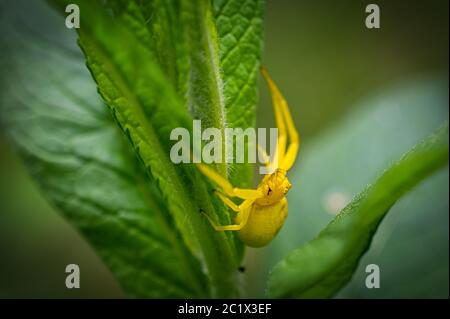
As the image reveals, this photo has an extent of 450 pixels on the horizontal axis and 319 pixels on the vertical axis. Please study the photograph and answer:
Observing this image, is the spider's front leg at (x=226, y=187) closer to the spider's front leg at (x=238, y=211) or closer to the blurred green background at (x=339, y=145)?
the spider's front leg at (x=238, y=211)

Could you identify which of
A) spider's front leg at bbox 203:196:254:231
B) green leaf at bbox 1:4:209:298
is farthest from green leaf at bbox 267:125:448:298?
green leaf at bbox 1:4:209:298

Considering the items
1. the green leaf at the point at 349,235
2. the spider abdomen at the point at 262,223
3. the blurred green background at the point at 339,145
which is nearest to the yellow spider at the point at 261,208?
the spider abdomen at the point at 262,223

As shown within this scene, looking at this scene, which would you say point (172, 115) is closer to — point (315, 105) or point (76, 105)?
point (76, 105)

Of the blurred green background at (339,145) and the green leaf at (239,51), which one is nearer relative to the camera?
the green leaf at (239,51)

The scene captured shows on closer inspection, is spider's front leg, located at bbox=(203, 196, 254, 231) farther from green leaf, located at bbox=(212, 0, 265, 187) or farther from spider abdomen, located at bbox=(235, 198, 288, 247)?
green leaf, located at bbox=(212, 0, 265, 187)

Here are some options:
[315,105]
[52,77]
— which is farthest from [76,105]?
[315,105]

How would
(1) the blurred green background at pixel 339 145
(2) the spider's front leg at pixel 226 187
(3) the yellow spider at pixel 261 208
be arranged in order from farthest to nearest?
(1) the blurred green background at pixel 339 145 → (3) the yellow spider at pixel 261 208 → (2) the spider's front leg at pixel 226 187
